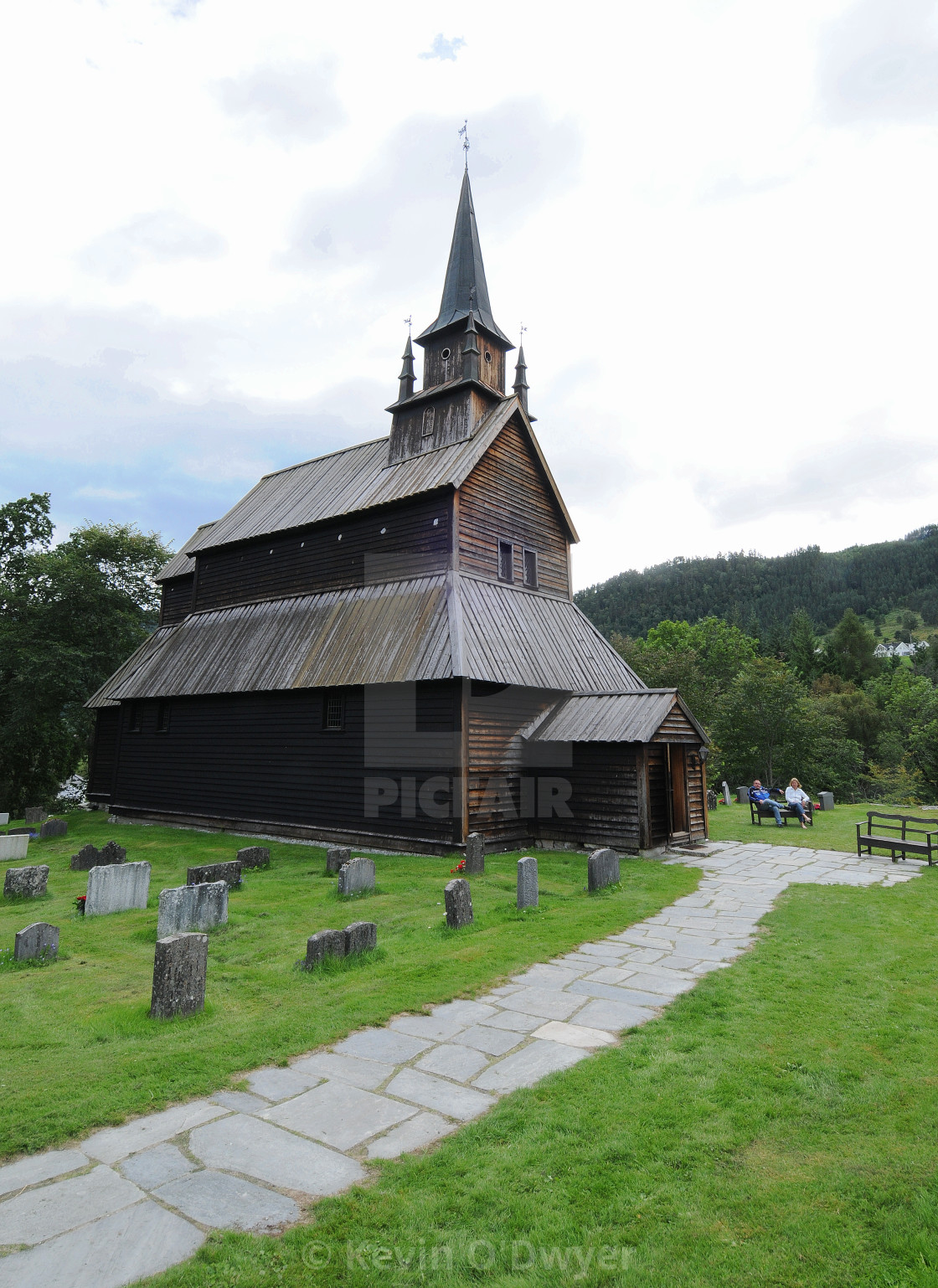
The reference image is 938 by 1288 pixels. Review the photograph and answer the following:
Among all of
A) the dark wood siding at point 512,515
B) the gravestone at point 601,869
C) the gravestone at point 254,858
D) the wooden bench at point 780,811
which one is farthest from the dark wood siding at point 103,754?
the wooden bench at point 780,811

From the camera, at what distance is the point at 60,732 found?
32.2 meters

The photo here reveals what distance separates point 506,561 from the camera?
20.0 m

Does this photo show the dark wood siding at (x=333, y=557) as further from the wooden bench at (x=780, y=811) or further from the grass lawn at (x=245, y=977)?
the wooden bench at (x=780, y=811)

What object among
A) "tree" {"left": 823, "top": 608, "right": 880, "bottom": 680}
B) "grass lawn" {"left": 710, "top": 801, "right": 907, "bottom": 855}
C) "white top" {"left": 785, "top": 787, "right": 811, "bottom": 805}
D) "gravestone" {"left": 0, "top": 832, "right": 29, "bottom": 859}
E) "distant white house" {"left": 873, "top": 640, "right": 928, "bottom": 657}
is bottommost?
"grass lawn" {"left": 710, "top": 801, "right": 907, "bottom": 855}

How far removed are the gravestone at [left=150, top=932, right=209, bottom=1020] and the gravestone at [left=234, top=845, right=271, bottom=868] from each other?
27.6ft

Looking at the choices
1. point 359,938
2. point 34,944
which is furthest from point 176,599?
point 359,938

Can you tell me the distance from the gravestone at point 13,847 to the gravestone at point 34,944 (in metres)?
10.00

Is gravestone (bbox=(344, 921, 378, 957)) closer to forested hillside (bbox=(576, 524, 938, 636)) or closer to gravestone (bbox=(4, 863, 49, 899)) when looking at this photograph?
gravestone (bbox=(4, 863, 49, 899))

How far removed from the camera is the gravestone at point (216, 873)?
11.6 m

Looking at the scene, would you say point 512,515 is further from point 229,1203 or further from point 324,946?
point 229,1203

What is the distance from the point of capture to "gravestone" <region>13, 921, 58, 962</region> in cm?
793

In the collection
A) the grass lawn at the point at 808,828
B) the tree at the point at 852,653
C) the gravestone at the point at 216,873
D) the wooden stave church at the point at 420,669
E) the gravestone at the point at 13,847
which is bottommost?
the grass lawn at the point at 808,828

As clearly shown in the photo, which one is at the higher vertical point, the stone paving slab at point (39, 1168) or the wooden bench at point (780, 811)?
the stone paving slab at point (39, 1168)

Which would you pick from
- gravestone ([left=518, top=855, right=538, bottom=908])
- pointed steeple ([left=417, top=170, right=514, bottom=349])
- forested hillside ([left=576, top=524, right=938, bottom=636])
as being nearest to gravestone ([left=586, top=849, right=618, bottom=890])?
gravestone ([left=518, top=855, right=538, bottom=908])
